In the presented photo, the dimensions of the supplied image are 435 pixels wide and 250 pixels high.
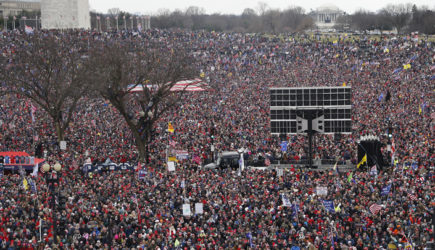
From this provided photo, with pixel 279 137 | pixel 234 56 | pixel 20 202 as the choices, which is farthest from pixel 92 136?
pixel 234 56

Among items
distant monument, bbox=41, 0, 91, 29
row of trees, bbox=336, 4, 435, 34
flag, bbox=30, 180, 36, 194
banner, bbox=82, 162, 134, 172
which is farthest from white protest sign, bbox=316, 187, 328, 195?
row of trees, bbox=336, 4, 435, 34

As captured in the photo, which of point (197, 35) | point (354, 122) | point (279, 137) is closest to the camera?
point (279, 137)

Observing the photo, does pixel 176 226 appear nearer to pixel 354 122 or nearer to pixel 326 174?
pixel 326 174

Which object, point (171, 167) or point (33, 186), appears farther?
point (171, 167)

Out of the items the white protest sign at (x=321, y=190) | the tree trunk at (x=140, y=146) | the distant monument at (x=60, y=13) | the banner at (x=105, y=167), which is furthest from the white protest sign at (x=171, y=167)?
the distant monument at (x=60, y=13)

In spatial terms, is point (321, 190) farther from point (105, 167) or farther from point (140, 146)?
point (140, 146)

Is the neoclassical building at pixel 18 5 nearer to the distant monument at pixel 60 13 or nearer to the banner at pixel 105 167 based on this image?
the distant monument at pixel 60 13

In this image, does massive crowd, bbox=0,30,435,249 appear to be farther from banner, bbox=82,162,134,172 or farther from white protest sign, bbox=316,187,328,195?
banner, bbox=82,162,134,172

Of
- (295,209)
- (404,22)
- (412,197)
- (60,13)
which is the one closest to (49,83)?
(295,209)
